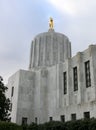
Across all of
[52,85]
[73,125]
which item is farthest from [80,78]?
[73,125]

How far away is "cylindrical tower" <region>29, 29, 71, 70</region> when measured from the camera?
43688mm

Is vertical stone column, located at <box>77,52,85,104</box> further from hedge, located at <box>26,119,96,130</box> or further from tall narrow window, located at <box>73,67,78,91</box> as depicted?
hedge, located at <box>26,119,96,130</box>

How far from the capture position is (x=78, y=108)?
28828 millimetres

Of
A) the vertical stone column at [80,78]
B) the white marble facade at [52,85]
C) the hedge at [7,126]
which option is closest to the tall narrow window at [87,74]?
the white marble facade at [52,85]

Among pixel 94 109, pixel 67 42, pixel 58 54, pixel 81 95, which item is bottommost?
pixel 94 109

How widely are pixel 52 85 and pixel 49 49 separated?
8224mm

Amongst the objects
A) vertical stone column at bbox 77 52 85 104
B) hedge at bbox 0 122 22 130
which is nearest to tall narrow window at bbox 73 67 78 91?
vertical stone column at bbox 77 52 85 104

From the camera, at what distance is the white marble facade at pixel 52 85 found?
31.2 meters

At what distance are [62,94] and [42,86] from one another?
178 inches

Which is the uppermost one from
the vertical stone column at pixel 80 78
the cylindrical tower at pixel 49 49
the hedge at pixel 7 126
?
the cylindrical tower at pixel 49 49

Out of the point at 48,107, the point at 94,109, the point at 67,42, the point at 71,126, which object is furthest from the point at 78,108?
the point at 67,42

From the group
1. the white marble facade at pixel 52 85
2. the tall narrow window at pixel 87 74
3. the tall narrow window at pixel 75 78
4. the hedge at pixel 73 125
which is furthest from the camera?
the tall narrow window at pixel 75 78

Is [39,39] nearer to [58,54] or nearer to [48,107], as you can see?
[58,54]

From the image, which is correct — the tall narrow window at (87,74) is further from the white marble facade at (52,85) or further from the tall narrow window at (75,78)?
the tall narrow window at (75,78)
